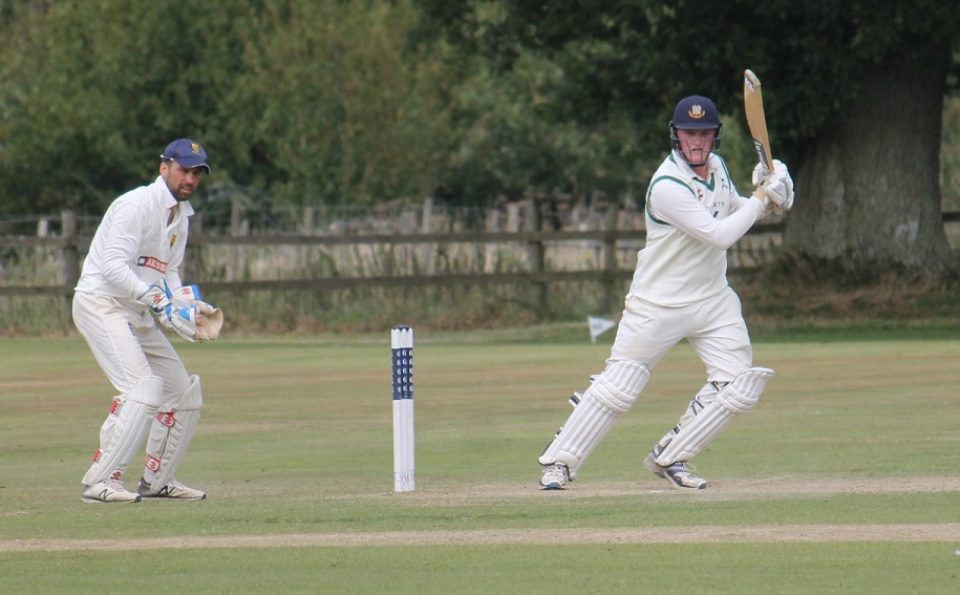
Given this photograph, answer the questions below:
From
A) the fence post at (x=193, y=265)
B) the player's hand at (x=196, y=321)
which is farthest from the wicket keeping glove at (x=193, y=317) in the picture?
the fence post at (x=193, y=265)

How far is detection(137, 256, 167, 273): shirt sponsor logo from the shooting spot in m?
9.59

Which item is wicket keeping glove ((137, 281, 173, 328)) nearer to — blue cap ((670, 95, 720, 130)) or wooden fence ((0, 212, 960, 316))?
blue cap ((670, 95, 720, 130))

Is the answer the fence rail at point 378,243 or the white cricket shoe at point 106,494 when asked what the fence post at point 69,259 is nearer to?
the fence rail at point 378,243

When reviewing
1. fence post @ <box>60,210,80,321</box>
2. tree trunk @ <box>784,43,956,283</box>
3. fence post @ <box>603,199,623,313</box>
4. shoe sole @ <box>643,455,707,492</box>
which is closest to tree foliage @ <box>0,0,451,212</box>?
fence post @ <box>603,199,623,313</box>

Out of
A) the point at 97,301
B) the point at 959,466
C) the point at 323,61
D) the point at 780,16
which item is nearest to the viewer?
the point at 97,301

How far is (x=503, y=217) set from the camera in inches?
1622

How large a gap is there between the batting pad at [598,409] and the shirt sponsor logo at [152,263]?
2.16m

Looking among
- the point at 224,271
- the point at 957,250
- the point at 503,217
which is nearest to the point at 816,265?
the point at 957,250

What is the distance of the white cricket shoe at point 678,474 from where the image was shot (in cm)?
962

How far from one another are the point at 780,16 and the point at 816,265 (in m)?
4.11

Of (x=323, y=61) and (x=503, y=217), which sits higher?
(x=323, y=61)

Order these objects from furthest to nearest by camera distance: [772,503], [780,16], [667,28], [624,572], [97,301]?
[667,28] → [780,16] → [97,301] → [772,503] → [624,572]

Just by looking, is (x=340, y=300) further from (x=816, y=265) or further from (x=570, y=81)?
(x=816, y=265)

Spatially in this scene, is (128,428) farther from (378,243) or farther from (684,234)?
(378,243)
